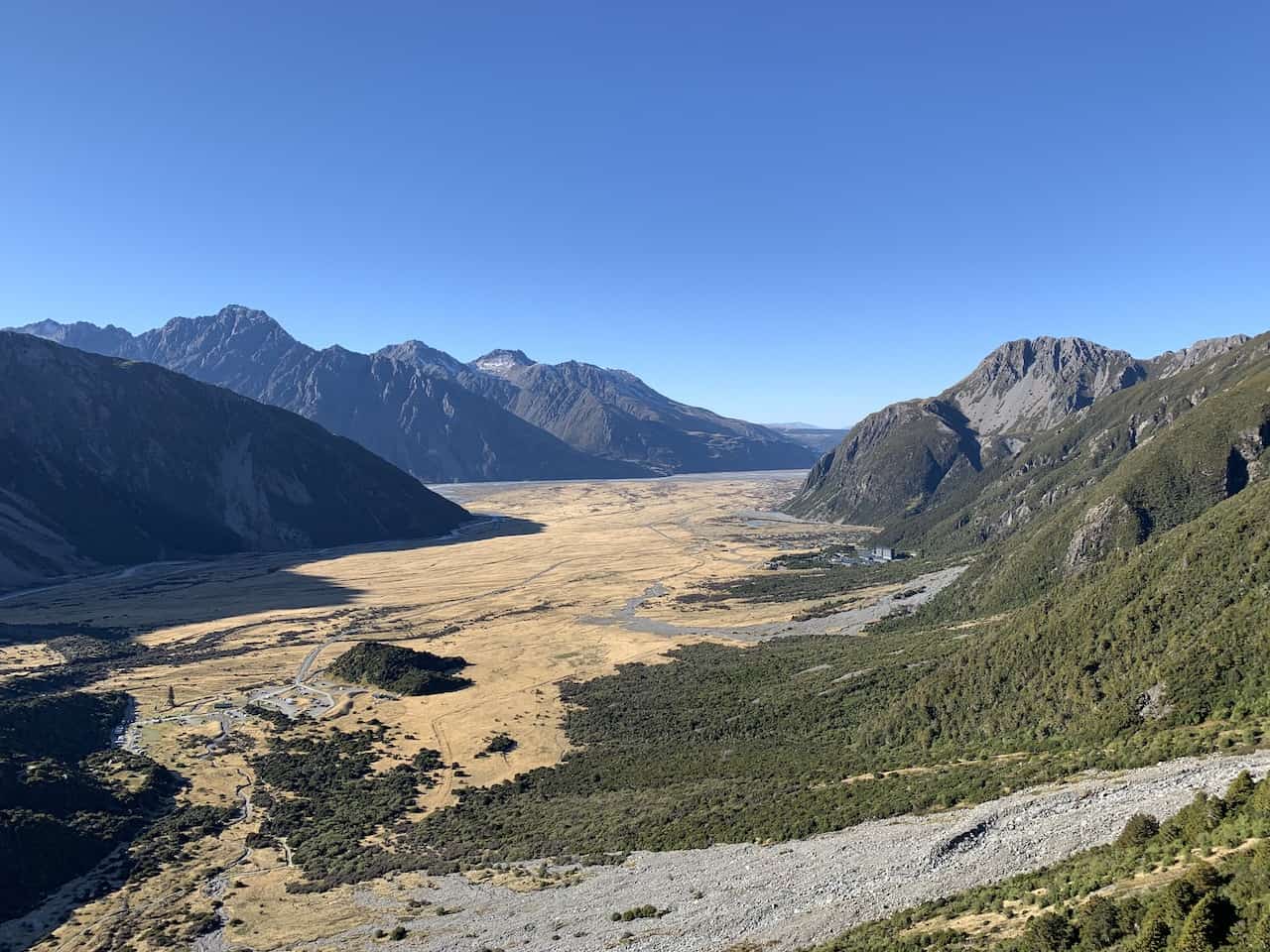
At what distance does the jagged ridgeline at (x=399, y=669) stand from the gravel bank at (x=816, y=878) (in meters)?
52.1

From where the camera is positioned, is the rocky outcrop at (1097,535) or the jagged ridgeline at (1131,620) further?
the rocky outcrop at (1097,535)

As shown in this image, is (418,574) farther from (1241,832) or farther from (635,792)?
(1241,832)

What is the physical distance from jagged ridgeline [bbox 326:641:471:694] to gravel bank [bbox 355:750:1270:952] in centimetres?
5214

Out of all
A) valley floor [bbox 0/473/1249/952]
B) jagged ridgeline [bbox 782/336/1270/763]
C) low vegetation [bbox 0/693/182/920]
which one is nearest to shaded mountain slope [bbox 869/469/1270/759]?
jagged ridgeline [bbox 782/336/1270/763]

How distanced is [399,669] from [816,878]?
7380cm

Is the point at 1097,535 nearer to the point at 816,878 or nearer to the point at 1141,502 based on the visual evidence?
Result: the point at 1141,502

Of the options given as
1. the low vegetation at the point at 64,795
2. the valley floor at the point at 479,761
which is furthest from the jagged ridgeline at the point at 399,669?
the low vegetation at the point at 64,795

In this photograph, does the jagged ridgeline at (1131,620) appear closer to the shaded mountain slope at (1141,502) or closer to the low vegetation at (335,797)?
the shaded mountain slope at (1141,502)

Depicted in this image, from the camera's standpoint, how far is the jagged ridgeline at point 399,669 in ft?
308

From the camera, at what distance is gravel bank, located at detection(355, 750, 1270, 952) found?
31156 mm

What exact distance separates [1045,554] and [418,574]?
465 ft

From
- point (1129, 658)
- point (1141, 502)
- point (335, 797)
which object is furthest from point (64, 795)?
point (1141, 502)

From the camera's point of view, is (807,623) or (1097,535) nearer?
(1097,535)

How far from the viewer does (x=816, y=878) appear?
35750 millimetres
